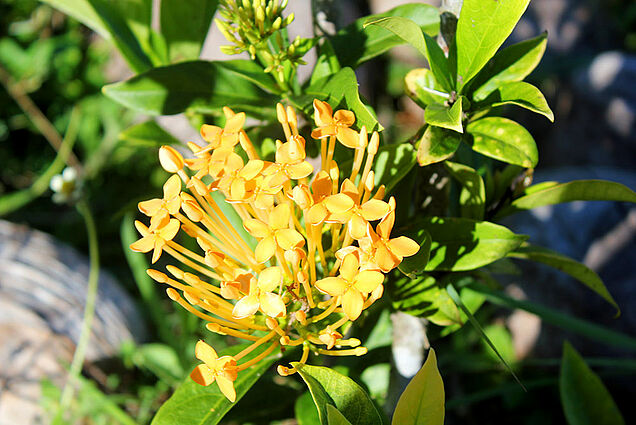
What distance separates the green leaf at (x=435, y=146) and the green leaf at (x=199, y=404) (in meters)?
0.30

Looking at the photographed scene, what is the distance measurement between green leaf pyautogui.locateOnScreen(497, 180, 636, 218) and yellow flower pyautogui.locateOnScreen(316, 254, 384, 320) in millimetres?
321

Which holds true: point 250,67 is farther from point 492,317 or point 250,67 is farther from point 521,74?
point 492,317

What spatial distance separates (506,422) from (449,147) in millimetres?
1026

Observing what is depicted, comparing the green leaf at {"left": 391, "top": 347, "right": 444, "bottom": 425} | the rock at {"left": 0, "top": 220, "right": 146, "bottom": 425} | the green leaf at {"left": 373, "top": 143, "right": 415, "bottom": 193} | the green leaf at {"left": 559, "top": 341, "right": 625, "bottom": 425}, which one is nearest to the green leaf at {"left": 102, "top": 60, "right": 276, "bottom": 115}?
the green leaf at {"left": 373, "top": 143, "right": 415, "bottom": 193}

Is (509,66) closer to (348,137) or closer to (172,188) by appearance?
(348,137)

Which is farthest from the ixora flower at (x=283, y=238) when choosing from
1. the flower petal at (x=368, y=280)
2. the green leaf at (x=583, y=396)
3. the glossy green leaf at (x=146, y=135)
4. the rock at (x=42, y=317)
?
the rock at (x=42, y=317)

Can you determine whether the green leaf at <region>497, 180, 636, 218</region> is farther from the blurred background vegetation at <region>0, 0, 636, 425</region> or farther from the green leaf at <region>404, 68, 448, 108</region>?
the blurred background vegetation at <region>0, 0, 636, 425</region>

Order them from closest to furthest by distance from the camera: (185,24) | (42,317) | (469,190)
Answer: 1. (469,190)
2. (185,24)
3. (42,317)

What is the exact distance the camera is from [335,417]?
55 cm

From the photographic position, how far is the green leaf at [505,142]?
1.94 feet

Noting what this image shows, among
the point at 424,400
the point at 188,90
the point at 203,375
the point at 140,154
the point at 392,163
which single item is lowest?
the point at 140,154

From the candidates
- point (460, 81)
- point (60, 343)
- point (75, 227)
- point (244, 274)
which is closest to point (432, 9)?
point (460, 81)

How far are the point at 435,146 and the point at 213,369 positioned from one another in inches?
13.0

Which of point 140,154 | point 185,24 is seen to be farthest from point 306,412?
point 140,154
